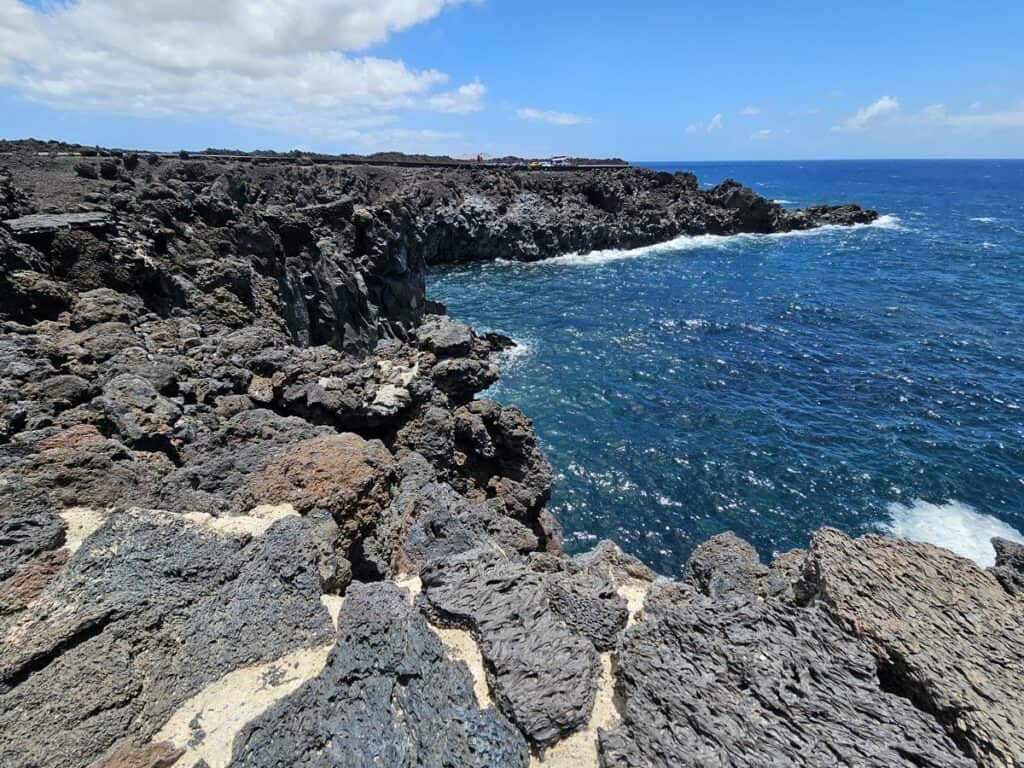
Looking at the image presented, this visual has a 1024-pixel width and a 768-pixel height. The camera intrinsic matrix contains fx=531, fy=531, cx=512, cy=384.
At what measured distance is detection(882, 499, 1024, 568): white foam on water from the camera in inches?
807

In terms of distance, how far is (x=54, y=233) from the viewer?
54.5 feet

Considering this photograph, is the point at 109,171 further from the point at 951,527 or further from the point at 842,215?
the point at 842,215

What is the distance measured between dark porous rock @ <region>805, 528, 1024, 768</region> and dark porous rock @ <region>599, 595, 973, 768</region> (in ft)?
1.09

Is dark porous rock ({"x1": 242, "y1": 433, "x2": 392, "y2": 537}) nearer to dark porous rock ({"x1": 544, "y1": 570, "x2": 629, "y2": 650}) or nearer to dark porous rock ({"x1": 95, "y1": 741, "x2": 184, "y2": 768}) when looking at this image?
A: dark porous rock ({"x1": 544, "y1": 570, "x2": 629, "y2": 650})

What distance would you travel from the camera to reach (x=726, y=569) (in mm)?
10984

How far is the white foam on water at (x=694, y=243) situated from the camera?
7812cm

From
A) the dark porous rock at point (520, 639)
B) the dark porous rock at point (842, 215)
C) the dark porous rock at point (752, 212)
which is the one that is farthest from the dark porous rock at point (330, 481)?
the dark porous rock at point (842, 215)

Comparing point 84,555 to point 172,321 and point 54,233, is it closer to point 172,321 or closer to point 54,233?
point 172,321

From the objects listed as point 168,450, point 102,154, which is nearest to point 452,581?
point 168,450

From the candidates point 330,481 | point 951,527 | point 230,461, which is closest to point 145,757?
point 330,481

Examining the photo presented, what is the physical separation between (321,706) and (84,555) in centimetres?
416

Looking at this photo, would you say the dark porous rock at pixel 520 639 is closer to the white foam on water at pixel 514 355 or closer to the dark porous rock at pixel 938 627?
the dark porous rock at pixel 938 627

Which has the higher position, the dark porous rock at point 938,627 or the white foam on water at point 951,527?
the dark porous rock at point 938,627

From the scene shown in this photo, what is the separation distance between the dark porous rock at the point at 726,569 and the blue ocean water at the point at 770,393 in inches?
370
